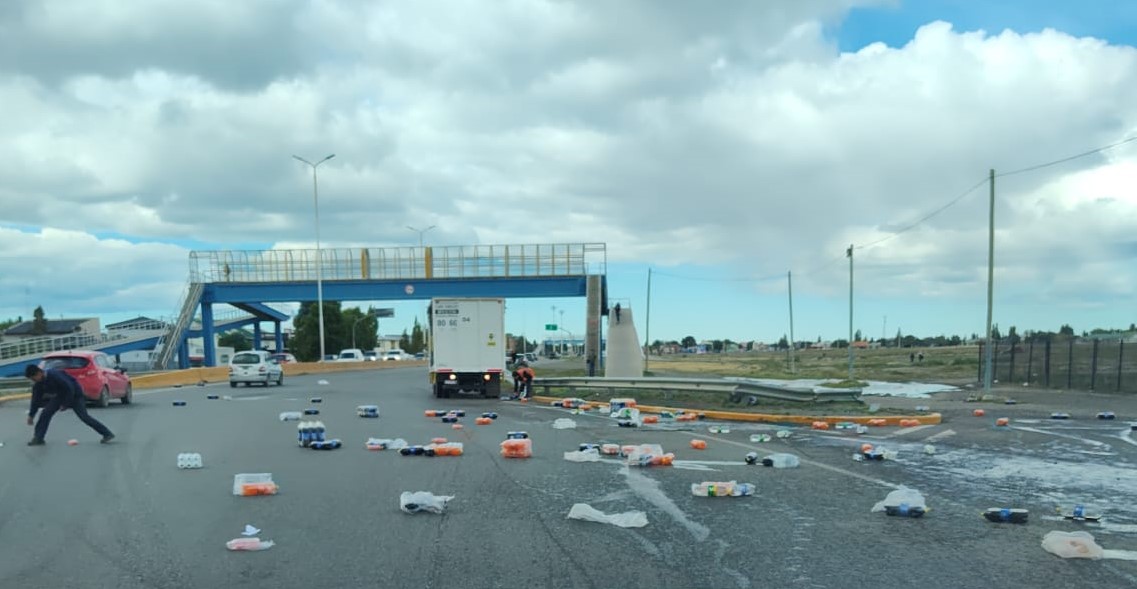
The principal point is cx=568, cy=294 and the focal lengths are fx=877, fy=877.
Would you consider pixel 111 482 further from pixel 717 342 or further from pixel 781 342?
pixel 717 342

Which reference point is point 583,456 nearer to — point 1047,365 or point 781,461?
point 781,461

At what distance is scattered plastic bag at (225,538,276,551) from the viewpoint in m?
6.87

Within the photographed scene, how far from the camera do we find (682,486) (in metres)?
9.82

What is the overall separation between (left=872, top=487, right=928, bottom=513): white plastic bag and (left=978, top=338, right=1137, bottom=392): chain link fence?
21.9 meters

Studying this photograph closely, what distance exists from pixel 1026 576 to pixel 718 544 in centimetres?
218

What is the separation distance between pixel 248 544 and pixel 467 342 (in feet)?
73.6

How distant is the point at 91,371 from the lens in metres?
23.8

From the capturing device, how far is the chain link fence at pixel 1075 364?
86.9 ft

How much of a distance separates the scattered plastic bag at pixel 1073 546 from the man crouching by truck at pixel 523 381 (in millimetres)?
22664

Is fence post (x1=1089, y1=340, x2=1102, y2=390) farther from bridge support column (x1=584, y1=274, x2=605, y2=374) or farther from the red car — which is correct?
the red car

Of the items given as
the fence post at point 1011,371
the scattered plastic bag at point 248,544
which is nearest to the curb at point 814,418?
the scattered plastic bag at point 248,544

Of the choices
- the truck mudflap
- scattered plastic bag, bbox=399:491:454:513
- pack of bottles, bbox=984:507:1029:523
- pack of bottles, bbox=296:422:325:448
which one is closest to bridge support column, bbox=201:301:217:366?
the truck mudflap

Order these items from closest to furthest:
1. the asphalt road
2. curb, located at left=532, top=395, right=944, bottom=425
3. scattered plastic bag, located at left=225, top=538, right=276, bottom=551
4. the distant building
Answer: the asphalt road, scattered plastic bag, located at left=225, top=538, right=276, bottom=551, curb, located at left=532, top=395, right=944, bottom=425, the distant building

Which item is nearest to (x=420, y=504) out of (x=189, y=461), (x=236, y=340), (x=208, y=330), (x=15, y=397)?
(x=189, y=461)
